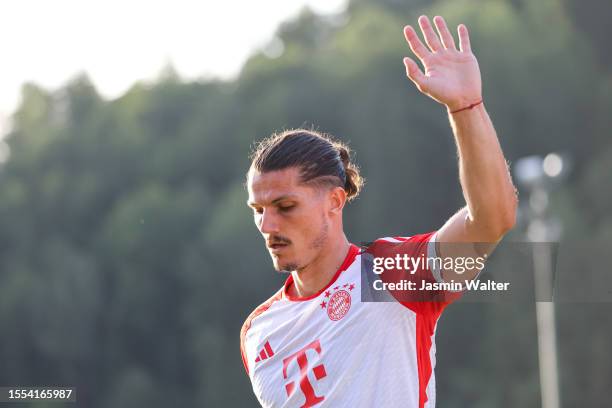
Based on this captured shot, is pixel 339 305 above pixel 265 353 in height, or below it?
above

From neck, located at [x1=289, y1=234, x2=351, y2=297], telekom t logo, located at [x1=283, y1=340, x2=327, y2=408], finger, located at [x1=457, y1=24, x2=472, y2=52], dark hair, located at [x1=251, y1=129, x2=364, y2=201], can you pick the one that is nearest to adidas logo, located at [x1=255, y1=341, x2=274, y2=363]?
telekom t logo, located at [x1=283, y1=340, x2=327, y2=408]

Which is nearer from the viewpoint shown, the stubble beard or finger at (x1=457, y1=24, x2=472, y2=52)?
finger at (x1=457, y1=24, x2=472, y2=52)

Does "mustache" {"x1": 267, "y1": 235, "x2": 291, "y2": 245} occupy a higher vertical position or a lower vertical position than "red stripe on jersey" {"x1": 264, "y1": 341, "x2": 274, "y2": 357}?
higher

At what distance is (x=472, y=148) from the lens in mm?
4852

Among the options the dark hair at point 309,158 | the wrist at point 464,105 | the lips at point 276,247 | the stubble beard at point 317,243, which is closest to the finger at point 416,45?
the wrist at point 464,105

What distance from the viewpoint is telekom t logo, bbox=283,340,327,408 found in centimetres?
561

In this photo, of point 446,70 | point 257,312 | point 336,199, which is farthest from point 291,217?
point 446,70

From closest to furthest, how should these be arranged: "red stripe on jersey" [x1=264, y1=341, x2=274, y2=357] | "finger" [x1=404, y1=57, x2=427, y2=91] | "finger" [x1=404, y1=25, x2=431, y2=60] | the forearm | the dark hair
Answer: the forearm
"finger" [x1=404, y1=57, x2=427, y2=91]
"finger" [x1=404, y1=25, x2=431, y2=60]
the dark hair
"red stripe on jersey" [x1=264, y1=341, x2=274, y2=357]

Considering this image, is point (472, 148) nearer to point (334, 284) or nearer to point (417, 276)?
point (417, 276)

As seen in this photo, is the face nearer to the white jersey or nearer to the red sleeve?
the white jersey

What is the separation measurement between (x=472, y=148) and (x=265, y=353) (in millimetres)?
1643

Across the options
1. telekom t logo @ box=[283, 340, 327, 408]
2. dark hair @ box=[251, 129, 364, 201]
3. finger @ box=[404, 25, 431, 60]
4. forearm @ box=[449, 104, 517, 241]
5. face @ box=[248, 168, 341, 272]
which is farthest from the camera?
dark hair @ box=[251, 129, 364, 201]

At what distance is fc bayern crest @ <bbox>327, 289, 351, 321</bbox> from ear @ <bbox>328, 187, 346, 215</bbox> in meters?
0.37

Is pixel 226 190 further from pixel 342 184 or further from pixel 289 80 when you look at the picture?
pixel 342 184
